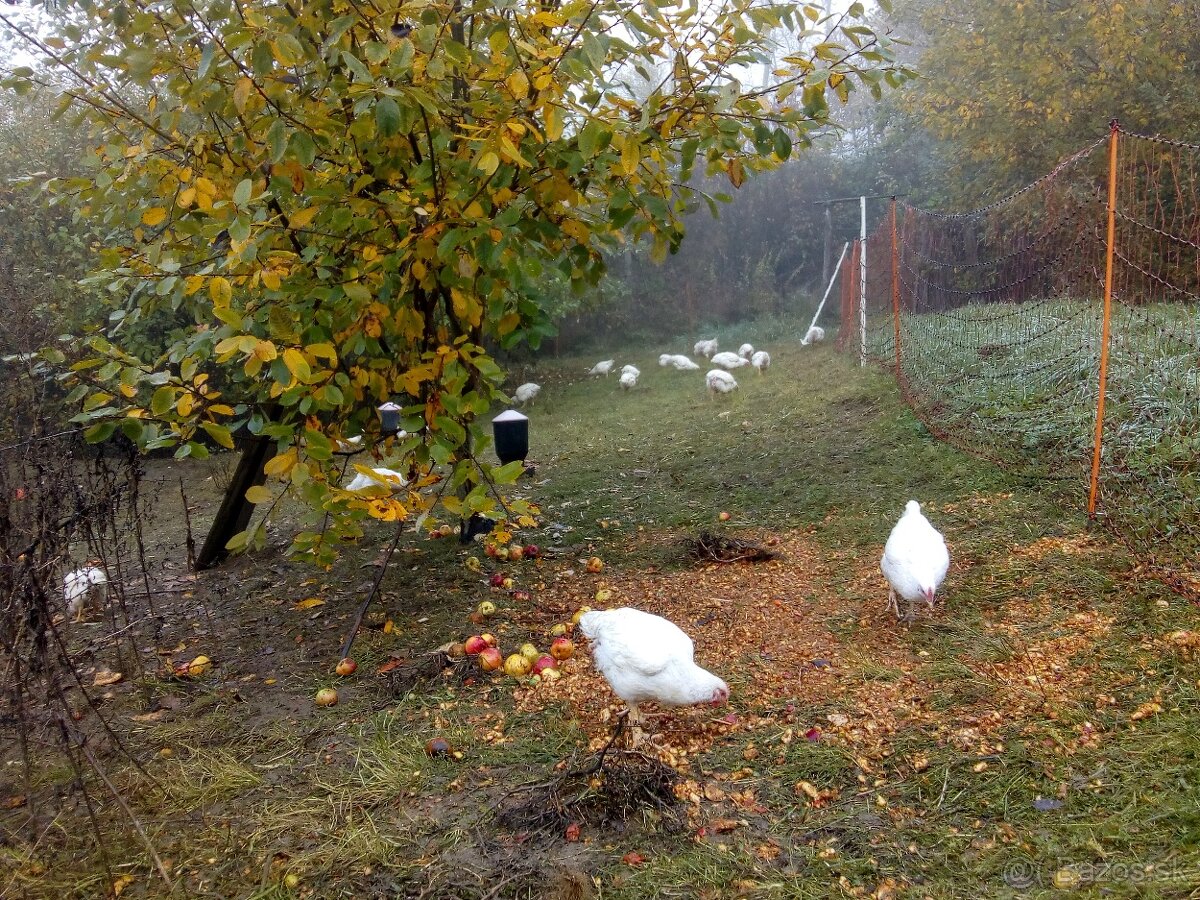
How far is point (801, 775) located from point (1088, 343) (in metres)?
3.57

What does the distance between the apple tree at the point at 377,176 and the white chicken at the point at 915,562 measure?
1517mm

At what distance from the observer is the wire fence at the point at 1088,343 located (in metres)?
3.62

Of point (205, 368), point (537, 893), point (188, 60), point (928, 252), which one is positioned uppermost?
point (188, 60)

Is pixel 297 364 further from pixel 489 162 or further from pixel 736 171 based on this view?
pixel 736 171

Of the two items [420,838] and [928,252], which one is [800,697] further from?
[928,252]

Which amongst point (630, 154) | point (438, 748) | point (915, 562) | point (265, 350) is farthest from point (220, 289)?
point (915, 562)

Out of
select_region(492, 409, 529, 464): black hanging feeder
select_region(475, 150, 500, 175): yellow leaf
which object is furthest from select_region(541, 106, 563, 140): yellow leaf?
select_region(492, 409, 529, 464): black hanging feeder

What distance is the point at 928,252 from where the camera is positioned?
7.18 meters

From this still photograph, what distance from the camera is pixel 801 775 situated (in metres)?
2.39

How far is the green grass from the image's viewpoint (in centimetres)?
200

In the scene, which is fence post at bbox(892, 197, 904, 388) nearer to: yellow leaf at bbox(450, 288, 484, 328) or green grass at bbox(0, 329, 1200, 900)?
green grass at bbox(0, 329, 1200, 900)

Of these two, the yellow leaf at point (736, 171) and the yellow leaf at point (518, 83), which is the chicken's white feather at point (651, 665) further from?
the yellow leaf at point (736, 171)

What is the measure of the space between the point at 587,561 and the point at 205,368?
693cm

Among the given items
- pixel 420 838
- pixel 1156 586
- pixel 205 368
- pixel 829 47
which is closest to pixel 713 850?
pixel 420 838
